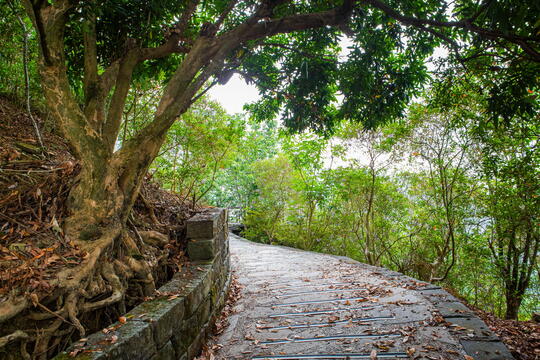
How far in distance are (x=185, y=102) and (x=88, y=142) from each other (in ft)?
3.36

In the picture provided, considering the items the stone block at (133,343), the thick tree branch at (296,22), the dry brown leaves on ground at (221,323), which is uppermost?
the thick tree branch at (296,22)

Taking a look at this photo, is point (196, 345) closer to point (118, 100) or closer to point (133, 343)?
point (133, 343)

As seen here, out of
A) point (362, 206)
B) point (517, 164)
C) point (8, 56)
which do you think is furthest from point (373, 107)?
point (8, 56)

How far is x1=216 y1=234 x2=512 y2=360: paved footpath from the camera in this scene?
249cm

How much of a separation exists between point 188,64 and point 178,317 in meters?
2.71

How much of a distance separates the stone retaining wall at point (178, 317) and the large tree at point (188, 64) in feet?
1.11

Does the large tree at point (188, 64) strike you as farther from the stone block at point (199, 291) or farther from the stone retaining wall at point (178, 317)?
the stone block at point (199, 291)

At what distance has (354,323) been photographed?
3.09m

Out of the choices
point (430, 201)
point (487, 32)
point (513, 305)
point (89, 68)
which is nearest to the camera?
point (487, 32)

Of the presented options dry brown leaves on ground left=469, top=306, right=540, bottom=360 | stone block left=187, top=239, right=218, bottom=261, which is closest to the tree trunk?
dry brown leaves on ground left=469, top=306, right=540, bottom=360

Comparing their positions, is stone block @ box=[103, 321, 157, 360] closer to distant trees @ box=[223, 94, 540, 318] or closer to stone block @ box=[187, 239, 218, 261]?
stone block @ box=[187, 239, 218, 261]

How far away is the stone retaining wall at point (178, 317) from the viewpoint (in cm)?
182

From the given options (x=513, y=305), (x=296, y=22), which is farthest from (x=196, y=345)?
(x=513, y=305)

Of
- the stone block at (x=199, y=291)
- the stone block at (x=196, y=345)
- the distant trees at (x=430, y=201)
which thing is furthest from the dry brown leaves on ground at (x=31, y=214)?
the distant trees at (x=430, y=201)
